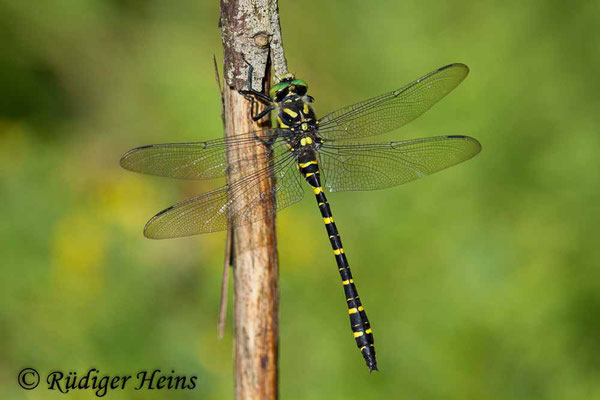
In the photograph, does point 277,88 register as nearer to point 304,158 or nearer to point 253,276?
point 304,158

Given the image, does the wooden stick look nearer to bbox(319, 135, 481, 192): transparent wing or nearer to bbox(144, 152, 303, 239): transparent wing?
bbox(144, 152, 303, 239): transparent wing

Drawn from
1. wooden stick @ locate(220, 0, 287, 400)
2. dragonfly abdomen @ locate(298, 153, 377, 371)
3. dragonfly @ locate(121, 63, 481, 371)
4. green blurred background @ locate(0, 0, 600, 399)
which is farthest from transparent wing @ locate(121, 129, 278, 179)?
green blurred background @ locate(0, 0, 600, 399)

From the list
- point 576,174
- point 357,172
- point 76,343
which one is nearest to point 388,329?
point 357,172

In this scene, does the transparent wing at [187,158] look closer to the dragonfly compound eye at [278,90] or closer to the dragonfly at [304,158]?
the dragonfly at [304,158]

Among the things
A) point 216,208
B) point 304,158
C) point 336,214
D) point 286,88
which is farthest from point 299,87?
point 336,214

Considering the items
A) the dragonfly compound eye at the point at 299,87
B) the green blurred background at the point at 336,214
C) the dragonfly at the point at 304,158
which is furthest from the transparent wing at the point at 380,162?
the green blurred background at the point at 336,214

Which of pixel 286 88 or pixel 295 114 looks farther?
pixel 295 114
